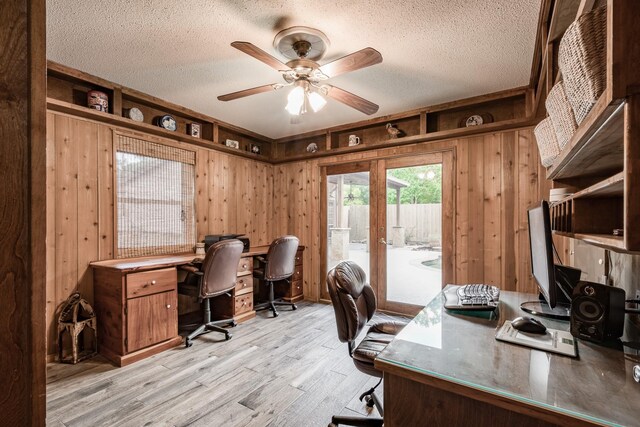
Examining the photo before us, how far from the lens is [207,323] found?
125 inches

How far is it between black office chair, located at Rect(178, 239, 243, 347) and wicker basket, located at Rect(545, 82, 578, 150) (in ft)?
8.83

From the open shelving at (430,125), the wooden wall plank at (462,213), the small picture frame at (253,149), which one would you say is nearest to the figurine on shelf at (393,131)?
the open shelving at (430,125)

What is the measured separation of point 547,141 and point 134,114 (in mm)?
3610

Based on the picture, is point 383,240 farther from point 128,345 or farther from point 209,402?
point 128,345

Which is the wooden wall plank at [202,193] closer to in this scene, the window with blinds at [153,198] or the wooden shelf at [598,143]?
the window with blinds at [153,198]

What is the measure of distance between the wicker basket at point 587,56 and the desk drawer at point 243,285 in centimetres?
347

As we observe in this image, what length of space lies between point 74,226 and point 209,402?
6.88 feet

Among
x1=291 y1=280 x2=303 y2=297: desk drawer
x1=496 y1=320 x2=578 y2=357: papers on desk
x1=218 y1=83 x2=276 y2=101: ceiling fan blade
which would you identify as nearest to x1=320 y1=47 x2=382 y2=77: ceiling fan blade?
x1=218 y1=83 x2=276 y2=101: ceiling fan blade

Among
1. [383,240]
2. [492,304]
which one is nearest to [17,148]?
[492,304]

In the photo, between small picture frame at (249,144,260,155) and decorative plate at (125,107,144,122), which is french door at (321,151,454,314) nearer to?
small picture frame at (249,144,260,155)

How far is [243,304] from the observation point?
3.68 meters

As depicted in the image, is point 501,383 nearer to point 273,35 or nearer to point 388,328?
point 388,328

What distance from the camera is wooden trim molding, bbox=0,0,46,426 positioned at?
24.7 inches

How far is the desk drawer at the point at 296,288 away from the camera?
4.45m
